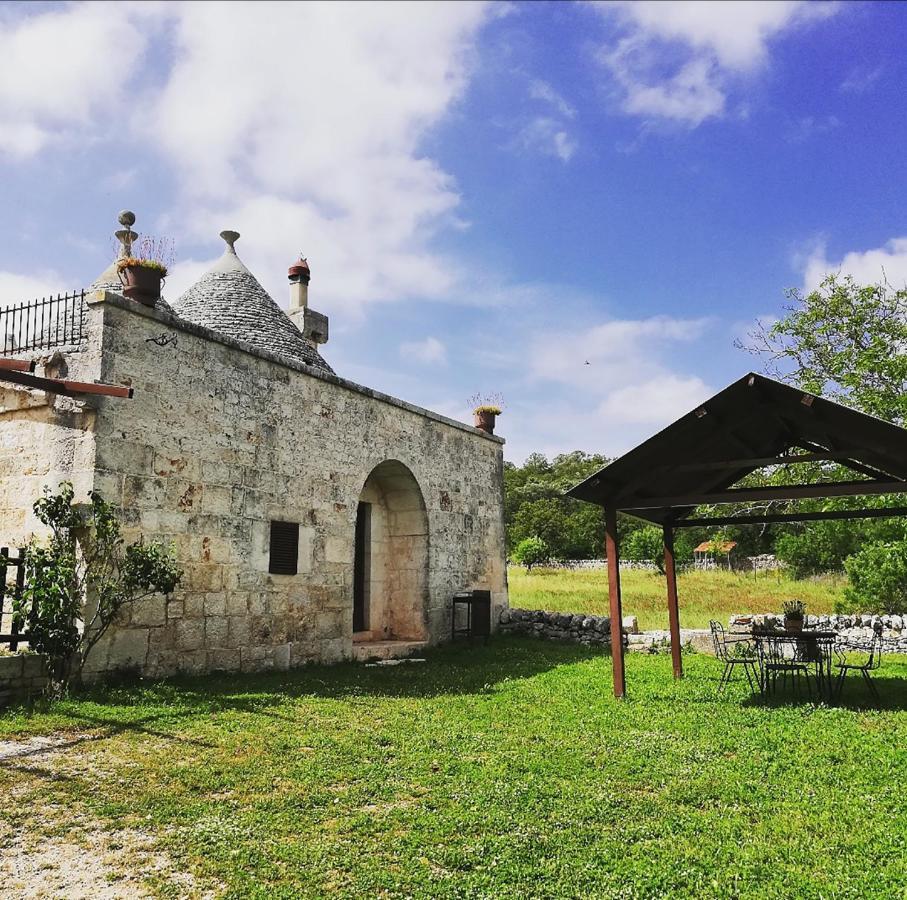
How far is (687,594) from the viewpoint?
2108 cm

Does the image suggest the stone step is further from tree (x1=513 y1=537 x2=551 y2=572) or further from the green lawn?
tree (x1=513 y1=537 x2=551 y2=572)

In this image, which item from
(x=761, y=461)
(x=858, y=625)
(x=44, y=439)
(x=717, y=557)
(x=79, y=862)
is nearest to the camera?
(x=79, y=862)

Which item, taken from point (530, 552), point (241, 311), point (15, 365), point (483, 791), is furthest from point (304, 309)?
point (530, 552)

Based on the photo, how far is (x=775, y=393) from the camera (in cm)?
701

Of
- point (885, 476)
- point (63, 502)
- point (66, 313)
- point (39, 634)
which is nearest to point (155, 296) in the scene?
point (66, 313)

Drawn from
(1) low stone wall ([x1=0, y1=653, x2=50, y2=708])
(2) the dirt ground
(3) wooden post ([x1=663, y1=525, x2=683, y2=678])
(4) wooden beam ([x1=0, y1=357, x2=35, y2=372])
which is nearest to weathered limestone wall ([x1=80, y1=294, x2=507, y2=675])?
(1) low stone wall ([x1=0, y1=653, x2=50, y2=708])

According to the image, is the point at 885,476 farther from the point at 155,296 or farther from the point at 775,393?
the point at 155,296

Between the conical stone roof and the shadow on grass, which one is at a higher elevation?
the conical stone roof

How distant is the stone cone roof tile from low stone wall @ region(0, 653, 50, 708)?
5.40 meters

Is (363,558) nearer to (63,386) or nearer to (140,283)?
(140,283)

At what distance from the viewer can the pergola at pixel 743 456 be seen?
265 inches

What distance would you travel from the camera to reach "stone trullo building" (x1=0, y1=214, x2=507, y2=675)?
24.7 feet

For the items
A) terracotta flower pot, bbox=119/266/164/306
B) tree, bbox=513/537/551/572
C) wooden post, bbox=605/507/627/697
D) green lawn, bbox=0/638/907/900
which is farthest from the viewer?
tree, bbox=513/537/551/572

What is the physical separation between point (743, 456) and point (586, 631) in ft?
19.5
